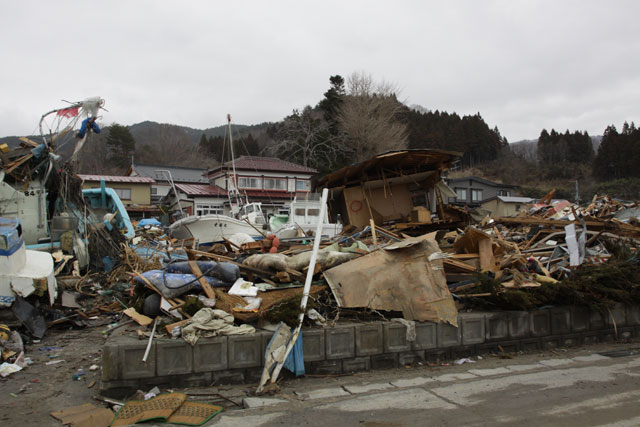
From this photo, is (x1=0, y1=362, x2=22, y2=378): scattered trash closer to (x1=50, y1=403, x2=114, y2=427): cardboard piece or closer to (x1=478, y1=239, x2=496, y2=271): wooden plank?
(x1=50, y1=403, x2=114, y2=427): cardboard piece

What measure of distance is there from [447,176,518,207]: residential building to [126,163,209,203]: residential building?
27.3m

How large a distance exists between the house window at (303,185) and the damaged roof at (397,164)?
2690 cm

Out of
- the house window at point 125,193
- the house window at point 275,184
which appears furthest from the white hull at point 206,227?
the house window at point 125,193

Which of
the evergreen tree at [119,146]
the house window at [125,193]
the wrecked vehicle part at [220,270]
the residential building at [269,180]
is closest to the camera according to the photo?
the wrecked vehicle part at [220,270]

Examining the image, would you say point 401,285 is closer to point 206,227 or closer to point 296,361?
point 296,361

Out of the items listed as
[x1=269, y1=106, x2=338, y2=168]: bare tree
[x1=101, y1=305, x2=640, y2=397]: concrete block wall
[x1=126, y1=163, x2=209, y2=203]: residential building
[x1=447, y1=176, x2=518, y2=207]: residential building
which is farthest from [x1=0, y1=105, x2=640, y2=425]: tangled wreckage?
[x1=447, y1=176, x2=518, y2=207]: residential building

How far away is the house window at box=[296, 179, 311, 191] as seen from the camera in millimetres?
39031

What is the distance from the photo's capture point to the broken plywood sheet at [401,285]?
17.1 ft

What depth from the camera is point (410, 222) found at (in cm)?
1112

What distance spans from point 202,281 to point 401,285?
8.46 feet

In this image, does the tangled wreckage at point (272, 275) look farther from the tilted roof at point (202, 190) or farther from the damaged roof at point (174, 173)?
the damaged roof at point (174, 173)

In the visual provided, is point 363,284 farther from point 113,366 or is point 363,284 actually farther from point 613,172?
point 613,172

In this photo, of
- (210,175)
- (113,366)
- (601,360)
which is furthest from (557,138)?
(113,366)

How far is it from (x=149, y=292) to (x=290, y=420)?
281 cm
